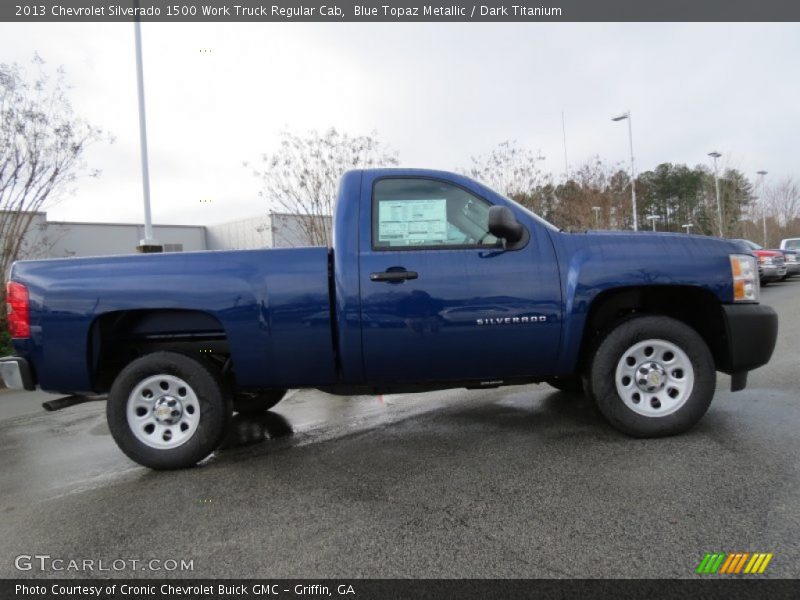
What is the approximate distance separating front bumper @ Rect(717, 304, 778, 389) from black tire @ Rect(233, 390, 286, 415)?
361 centimetres

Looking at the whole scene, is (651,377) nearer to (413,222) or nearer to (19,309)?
(413,222)

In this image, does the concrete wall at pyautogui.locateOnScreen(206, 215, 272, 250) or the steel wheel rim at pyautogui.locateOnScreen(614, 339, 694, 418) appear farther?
the concrete wall at pyautogui.locateOnScreen(206, 215, 272, 250)

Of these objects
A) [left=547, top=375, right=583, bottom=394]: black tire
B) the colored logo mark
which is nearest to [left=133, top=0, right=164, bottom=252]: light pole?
[left=547, top=375, right=583, bottom=394]: black tire

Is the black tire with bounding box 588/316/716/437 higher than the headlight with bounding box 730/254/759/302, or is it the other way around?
the headlight with bounding box 730/254/759/302

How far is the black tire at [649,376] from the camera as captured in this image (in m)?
3.63

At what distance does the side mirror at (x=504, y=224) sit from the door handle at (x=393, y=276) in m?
0.60

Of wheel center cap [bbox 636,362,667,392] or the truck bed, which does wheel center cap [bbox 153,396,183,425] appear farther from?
wheel center cap [bbox 636,362,667,392]

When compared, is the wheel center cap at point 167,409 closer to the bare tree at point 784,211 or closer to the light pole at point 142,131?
the light pole at point 142,131

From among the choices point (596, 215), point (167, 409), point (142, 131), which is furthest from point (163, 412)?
point (596, 215)

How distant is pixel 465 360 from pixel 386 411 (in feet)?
5.61

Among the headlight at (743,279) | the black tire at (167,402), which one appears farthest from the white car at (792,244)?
the black tire at (167,402)

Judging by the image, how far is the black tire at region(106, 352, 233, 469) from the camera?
140 inches

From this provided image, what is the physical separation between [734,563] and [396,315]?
7.10ft

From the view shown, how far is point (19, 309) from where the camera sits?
3.50m
